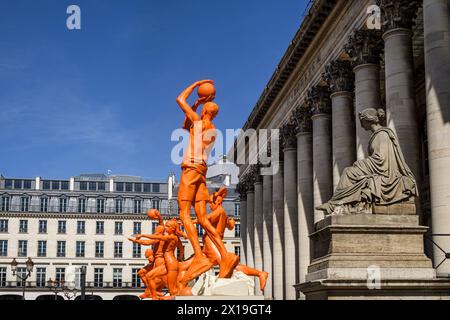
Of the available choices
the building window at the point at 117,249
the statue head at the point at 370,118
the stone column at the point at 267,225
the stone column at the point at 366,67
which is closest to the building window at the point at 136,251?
the building window at the point at 117,249

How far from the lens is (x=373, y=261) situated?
1465cm

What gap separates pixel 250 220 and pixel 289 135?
21715 millimetres

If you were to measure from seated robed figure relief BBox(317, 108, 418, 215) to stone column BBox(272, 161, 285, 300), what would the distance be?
40962mm

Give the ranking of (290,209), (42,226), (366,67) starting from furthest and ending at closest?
(42,226), (290,209), (366,67)

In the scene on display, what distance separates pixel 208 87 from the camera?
61.0 feet

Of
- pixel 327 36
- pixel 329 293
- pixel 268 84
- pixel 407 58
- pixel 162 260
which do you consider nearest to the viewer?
pixel 329 293

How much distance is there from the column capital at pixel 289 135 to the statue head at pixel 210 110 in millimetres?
35362

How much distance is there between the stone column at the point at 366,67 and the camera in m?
34.7

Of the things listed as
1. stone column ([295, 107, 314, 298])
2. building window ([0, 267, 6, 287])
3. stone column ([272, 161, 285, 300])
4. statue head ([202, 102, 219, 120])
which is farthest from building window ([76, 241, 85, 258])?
statue head ([202, 102, 219, 120])

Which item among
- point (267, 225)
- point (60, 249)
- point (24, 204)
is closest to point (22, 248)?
point (60, 249)

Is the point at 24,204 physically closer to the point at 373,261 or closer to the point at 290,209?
the point at 290,209


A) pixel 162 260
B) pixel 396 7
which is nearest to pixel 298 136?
pixel 396 7

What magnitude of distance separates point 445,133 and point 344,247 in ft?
39.0
